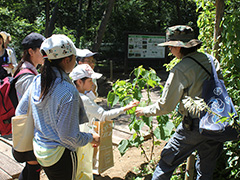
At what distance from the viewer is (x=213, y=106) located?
1907 millimetres

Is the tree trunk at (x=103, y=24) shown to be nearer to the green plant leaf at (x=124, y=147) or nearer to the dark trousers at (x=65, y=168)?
the green plant leaf at (x=124, y=147)

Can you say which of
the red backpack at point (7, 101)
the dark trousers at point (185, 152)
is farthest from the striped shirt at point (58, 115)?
the dark trousers at point (185, 152)

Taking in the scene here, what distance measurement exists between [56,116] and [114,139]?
2507 mm

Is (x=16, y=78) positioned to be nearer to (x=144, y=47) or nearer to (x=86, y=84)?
(x=86, y=84)

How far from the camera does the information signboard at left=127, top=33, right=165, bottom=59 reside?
38.3 ft

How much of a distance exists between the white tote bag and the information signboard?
1007 centimetres

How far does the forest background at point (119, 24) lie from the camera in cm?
252

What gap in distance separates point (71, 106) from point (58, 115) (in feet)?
0.36

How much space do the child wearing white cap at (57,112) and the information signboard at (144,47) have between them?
10.0m

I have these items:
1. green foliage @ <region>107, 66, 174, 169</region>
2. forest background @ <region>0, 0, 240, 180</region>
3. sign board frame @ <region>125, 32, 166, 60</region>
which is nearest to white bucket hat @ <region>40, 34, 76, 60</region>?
green foliage @ <region>107, 66, 174, 169</region>

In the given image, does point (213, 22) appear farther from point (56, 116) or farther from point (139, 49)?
point (139, 49)

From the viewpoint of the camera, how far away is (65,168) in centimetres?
178

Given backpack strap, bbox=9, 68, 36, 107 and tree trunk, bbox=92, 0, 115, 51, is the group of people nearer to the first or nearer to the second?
backpack strap, bbox=9, 68, 36, 107

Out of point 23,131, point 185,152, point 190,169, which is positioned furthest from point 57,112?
point 190,169
